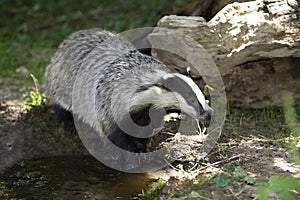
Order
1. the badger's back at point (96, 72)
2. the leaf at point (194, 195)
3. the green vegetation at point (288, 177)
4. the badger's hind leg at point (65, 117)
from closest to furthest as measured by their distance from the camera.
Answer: the green vegetation at point (288, 177)
the leaf at point (194, 195)
the badger's back at point (96, 72)
the badger's hind leg at point (65, 117)

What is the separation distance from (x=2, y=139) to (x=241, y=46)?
255 centimetres

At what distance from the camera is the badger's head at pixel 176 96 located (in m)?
4.61

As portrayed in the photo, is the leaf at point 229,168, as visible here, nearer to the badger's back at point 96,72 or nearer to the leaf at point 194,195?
the leaf at point 194,195

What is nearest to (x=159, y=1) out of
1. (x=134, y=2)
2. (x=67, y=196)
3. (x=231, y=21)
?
(x=134, y=2)

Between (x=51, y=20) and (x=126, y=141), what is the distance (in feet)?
16.7

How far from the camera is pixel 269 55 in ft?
17.5

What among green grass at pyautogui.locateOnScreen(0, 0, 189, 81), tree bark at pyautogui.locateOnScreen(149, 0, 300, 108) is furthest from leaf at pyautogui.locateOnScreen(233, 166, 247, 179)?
green grass at pyautogui.locateOnScreen(0, 0, 189, 81)

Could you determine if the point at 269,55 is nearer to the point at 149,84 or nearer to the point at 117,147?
the point at 149,84

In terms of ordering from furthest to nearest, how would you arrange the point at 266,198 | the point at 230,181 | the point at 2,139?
the point at 2,139, the point at 230,181, the point at 266,198

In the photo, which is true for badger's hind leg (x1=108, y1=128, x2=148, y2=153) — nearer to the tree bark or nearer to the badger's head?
the badger's head

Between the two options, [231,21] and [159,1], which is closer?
[231,21]

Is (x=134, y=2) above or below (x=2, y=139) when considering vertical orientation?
above

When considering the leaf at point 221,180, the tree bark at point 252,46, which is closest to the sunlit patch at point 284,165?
the leaf at point 221,180

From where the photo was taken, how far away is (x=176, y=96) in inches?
184
